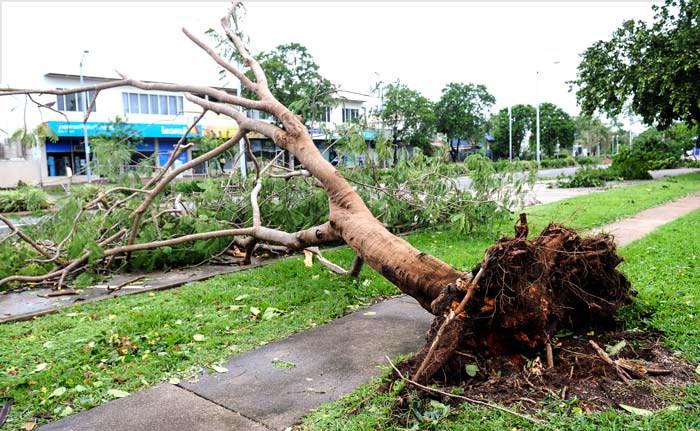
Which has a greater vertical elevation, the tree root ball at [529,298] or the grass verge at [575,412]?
the tree root ball at [529,298]

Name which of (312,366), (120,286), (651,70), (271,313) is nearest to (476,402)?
(312,366)

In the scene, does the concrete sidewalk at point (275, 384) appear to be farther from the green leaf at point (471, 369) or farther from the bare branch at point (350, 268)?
the bare branch at point (350, 268)

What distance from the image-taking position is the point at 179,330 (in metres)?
4.49

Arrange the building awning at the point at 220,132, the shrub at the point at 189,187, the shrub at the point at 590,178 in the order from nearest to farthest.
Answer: the shrub at the point at 189,187, the building awning at the point at 220,132, the shrub at the point at 590,178

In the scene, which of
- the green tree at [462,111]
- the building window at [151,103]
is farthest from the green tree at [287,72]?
the green tree at [462,111]

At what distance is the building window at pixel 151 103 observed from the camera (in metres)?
33.9

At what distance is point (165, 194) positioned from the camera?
8.25 meters

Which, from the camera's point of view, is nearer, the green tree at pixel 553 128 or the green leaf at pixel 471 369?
the green leaf at pixel 471 369

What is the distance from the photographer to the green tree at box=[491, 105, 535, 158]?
6369 centimetres

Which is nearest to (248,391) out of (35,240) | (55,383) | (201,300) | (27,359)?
(55,383)

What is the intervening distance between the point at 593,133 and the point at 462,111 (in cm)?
2839

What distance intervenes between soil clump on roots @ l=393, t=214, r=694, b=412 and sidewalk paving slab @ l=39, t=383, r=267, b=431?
102cm

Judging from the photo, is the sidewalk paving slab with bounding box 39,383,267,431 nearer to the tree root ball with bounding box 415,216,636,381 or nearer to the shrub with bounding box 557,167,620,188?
the tree root ball with bounding box 415,216,636,381

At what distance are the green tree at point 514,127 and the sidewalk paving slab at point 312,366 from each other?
202 ft
